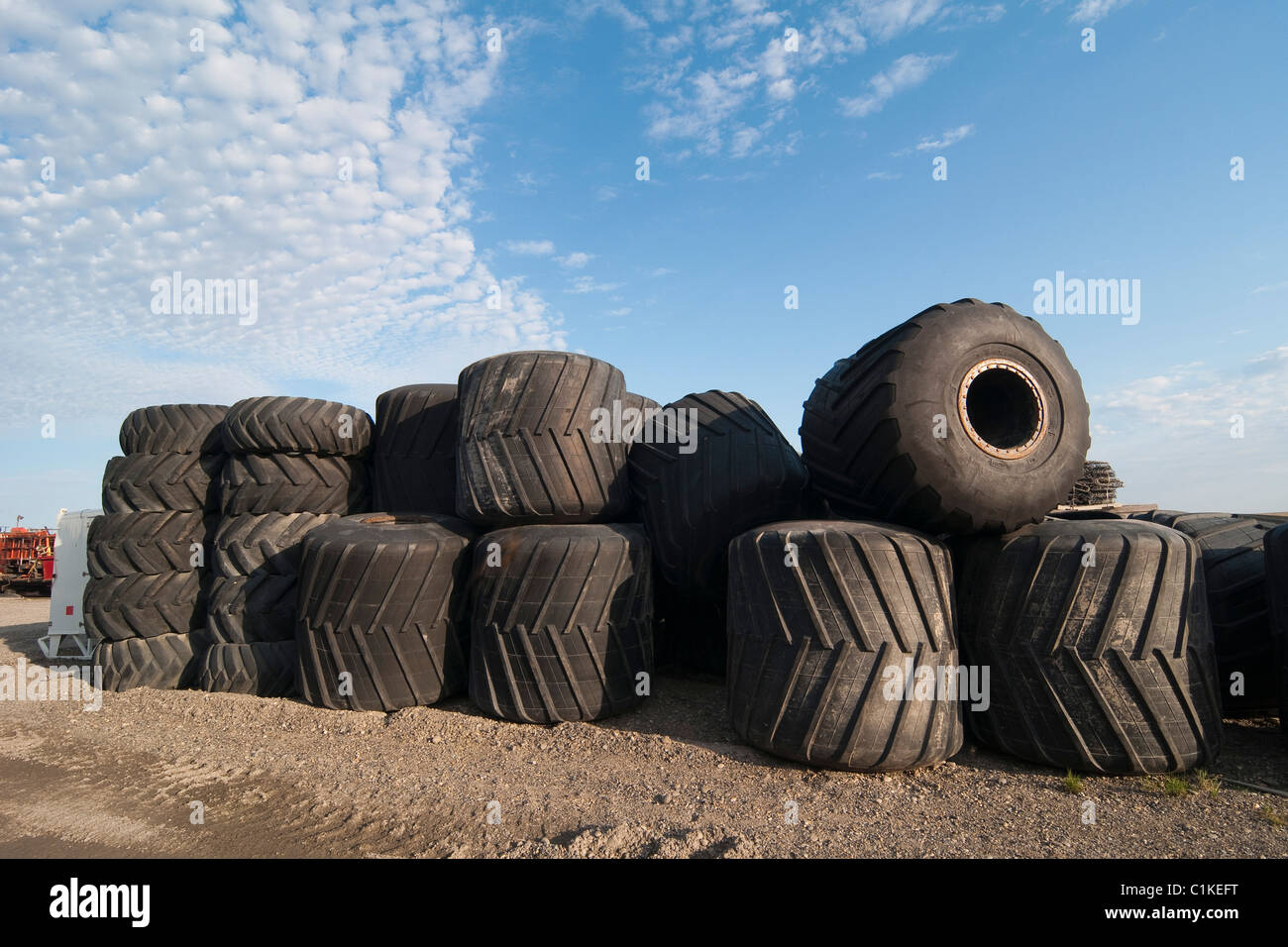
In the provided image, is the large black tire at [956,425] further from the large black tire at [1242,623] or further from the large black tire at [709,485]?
the large black tire at [1242,623]

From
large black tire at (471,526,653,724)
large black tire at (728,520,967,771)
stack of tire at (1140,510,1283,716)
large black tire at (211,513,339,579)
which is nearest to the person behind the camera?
large black tire at (728,520,967,771)

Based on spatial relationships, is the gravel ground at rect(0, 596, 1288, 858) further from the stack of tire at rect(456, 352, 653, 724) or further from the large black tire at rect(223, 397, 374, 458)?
the large black tire at rect(223, 397, 374, 458)

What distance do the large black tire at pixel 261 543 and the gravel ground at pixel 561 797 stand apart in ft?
4.51

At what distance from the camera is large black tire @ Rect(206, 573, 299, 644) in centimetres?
552

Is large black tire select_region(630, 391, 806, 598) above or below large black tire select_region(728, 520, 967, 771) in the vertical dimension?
above

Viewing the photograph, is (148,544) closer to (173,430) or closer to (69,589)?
(173,430)

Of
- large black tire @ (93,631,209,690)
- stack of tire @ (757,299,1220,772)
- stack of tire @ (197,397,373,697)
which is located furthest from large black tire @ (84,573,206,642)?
stack of tire @ (757,299,1220,772)

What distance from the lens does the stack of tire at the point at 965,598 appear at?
325cm

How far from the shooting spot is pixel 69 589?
26.8 feet

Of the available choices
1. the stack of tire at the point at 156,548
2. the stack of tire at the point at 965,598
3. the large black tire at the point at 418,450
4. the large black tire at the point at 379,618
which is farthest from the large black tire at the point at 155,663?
the stack of tire at the point at 965,598

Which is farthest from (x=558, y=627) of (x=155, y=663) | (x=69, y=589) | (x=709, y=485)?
(x=69, y=589)

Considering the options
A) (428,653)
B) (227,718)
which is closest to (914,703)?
(428,653)

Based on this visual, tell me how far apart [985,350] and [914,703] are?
1.89m

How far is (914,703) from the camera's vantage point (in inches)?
128
